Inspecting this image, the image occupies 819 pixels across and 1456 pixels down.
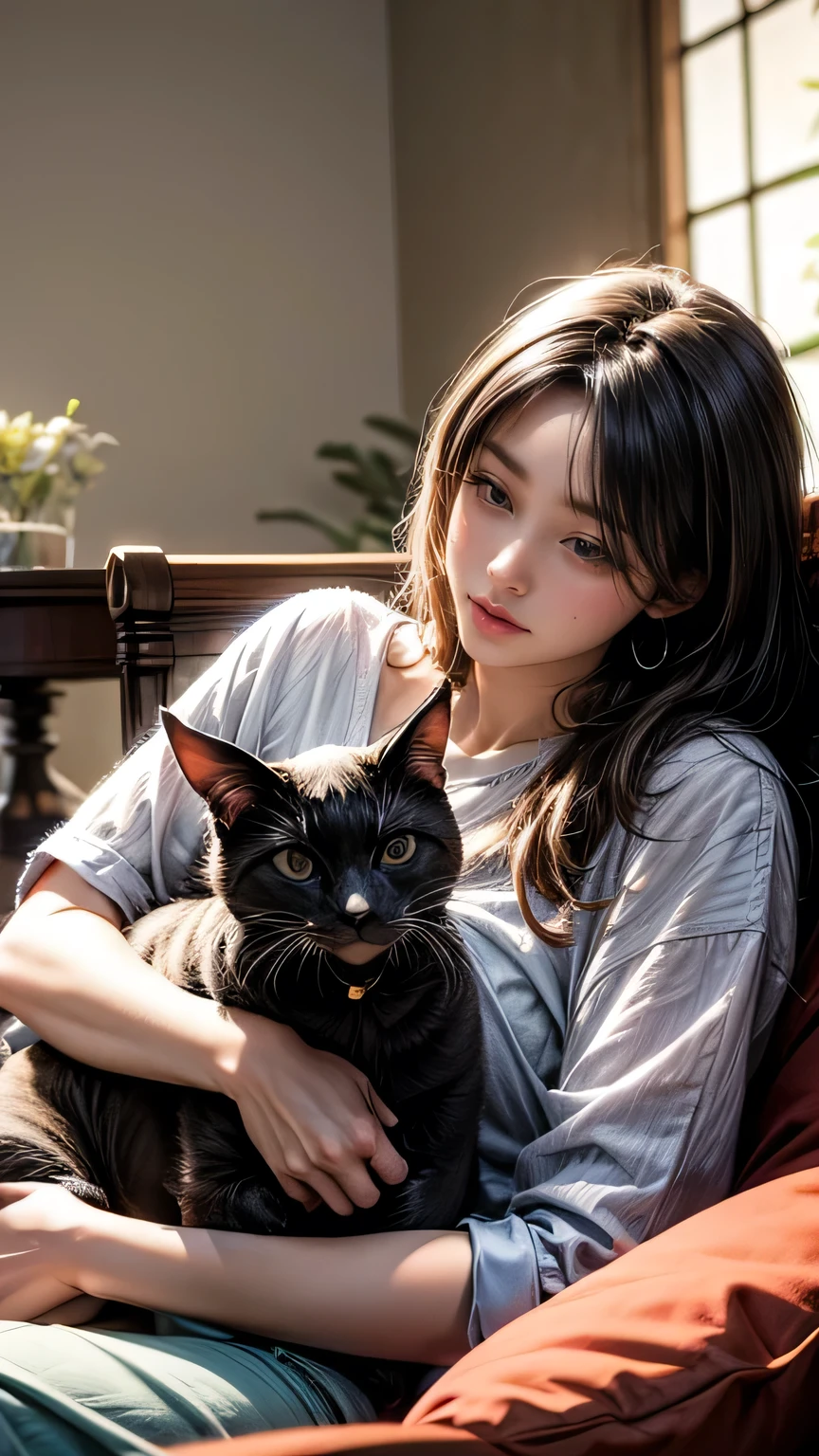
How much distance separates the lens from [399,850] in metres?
0.69

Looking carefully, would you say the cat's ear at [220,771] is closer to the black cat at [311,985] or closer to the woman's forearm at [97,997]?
the black cat at [311,985]

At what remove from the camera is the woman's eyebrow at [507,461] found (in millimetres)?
894

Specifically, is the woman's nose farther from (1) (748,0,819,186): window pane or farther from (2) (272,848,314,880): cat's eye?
(1) (748,0,819,186): window pane

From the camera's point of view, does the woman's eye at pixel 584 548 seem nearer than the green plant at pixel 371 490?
Yes

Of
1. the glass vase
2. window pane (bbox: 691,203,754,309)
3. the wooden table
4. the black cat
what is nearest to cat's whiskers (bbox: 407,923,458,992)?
the black cat

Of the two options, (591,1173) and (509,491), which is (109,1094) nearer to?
(591,1173)

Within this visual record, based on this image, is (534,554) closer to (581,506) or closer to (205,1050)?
(581,506)

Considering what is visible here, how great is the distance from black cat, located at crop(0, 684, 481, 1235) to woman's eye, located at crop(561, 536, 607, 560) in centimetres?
24

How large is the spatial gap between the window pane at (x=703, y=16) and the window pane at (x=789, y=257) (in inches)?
15.3

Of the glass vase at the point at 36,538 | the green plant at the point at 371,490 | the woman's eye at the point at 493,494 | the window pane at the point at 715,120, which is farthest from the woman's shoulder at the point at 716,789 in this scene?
the green plant at the point at 371,490

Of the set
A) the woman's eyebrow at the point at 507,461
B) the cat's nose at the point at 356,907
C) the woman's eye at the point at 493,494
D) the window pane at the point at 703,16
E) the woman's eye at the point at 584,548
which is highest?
the window pane at the point at 703,16

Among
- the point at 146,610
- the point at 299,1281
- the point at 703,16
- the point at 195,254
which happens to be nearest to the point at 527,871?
the point at 299,1281

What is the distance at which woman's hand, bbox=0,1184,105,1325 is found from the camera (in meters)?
0.74

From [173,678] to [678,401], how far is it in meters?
0.73
